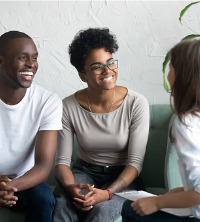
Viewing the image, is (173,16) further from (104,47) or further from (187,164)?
(187,164)

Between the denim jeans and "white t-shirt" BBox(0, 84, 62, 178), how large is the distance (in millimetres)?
194

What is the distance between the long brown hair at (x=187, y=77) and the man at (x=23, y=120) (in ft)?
2.09

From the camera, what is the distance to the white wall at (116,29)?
2.10 m

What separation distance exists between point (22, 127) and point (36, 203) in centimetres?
31

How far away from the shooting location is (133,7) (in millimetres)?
2100

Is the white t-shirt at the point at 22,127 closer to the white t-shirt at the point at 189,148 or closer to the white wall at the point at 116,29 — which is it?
the white wall at the point at 116,29

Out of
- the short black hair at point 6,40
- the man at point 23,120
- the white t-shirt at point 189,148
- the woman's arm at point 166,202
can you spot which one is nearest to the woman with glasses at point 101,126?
the man at point 23,120

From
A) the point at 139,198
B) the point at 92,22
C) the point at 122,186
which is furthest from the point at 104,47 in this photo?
the point at 139,198

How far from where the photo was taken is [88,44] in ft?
5.80

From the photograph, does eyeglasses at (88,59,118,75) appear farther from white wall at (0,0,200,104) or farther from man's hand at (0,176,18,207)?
man's hand at (0,176,18,207)

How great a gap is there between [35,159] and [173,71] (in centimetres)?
70

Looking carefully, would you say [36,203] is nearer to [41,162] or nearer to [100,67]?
[41,162]

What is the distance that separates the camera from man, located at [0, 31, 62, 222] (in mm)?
1641

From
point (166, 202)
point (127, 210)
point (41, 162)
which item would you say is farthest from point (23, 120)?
point (166, 202)
